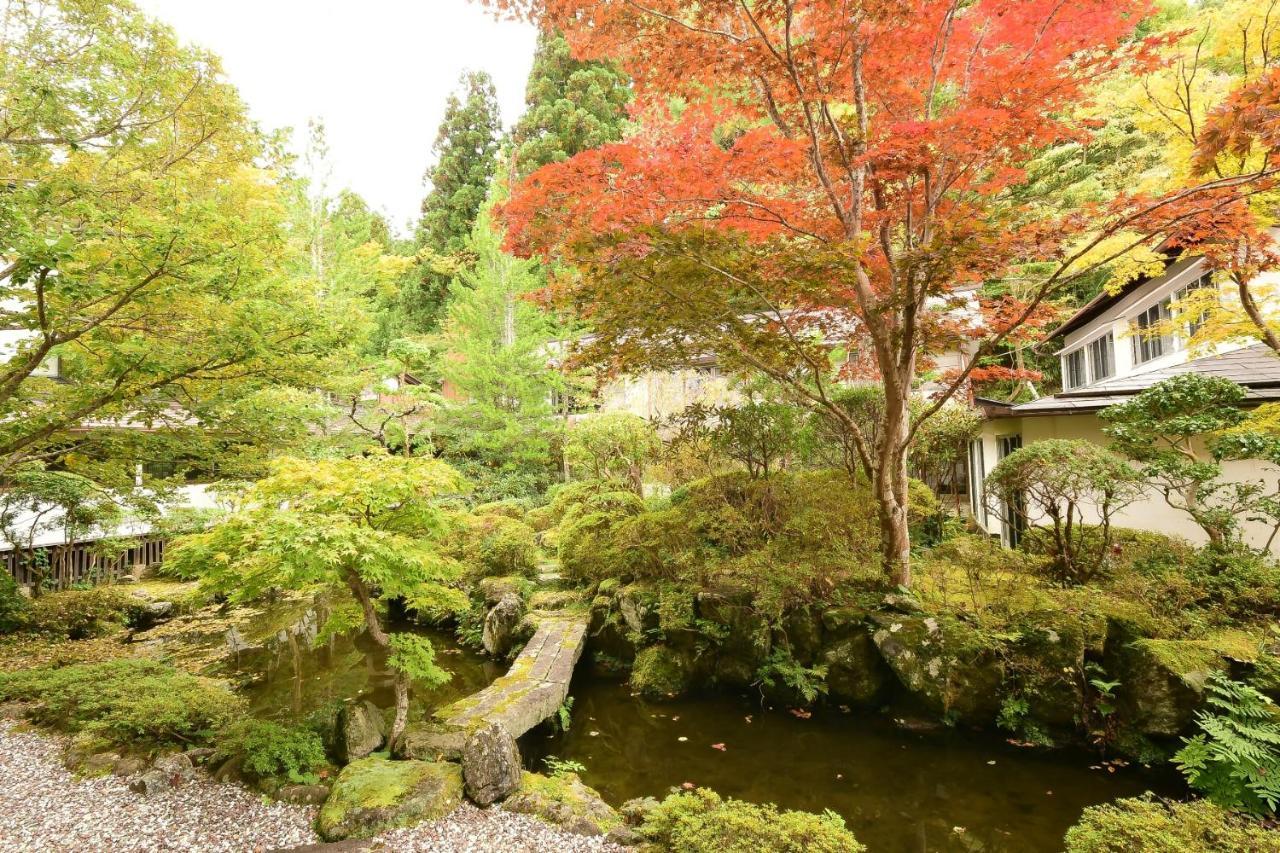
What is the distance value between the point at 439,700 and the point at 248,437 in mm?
4298

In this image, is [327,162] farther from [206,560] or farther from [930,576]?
[930,576]

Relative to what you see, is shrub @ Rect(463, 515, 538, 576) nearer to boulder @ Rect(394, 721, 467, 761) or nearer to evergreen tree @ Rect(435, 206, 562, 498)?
boulder @ Rect(394, 721, 467, 761)

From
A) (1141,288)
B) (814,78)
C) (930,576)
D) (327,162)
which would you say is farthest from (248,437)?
(1141,288)

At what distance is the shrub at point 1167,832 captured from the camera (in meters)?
2.93

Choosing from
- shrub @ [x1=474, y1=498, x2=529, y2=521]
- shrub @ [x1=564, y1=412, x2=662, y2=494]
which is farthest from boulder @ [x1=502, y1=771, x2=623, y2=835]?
shrub @ [x1=474, y1=498, x2=529, y2=521]

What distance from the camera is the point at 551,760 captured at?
5641 millimetres

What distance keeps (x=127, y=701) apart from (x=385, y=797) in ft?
10.5

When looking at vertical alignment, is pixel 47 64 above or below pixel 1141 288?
above

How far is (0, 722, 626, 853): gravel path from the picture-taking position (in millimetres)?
3723

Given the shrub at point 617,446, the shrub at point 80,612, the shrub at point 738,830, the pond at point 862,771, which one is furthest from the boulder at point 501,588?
the shrub at point 80,612

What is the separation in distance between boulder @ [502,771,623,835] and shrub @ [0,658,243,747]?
311cm

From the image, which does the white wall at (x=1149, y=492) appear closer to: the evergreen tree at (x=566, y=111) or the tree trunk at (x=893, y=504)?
the tree trunk at (x=893, y=504)

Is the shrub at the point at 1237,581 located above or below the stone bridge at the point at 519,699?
above

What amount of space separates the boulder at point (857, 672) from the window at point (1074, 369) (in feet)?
44.9
